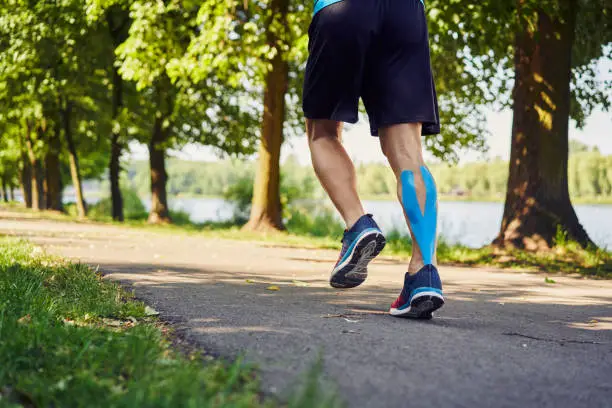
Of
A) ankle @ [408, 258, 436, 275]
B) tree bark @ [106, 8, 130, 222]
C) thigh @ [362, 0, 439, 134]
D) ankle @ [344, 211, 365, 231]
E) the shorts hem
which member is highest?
Answer: tree bark @ [106, 8, 130, 222]

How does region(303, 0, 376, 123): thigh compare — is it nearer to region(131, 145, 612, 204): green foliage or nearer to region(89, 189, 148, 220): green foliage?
→ region(131, 145, 612, 204): green foliage

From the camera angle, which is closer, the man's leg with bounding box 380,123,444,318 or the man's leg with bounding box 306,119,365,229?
the man's leg with bounding box 380,123,444,318

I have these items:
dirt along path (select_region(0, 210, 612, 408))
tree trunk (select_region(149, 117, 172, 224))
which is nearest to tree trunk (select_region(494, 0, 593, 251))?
dirt along path (select_region(0, 210, 612, 408))

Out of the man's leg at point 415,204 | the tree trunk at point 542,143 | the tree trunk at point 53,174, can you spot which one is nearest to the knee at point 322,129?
the man's leg at point 415,204

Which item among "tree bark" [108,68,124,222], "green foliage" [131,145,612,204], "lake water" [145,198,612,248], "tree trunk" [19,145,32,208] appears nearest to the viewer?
"lake water" [145,198,612,248]

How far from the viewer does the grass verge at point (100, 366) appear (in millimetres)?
1982

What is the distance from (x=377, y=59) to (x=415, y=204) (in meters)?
0.72

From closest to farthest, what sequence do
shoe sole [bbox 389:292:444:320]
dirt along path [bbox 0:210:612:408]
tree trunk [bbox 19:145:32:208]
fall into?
dirt along path [bbox 0:210:612:408] → shoe sole [bbox 389:292:444:320] → tree trunk [bbox 19:145:32:208]

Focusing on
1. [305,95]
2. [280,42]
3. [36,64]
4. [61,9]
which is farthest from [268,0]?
[305,95]

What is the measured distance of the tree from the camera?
1033 cm

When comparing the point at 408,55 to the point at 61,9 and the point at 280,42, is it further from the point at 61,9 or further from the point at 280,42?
the point at 61,9

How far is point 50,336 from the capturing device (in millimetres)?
2660

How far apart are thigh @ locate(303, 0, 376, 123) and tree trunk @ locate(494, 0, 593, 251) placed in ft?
23.5

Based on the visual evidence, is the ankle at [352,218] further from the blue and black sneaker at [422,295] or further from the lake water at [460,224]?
the lake water at [460,224]
